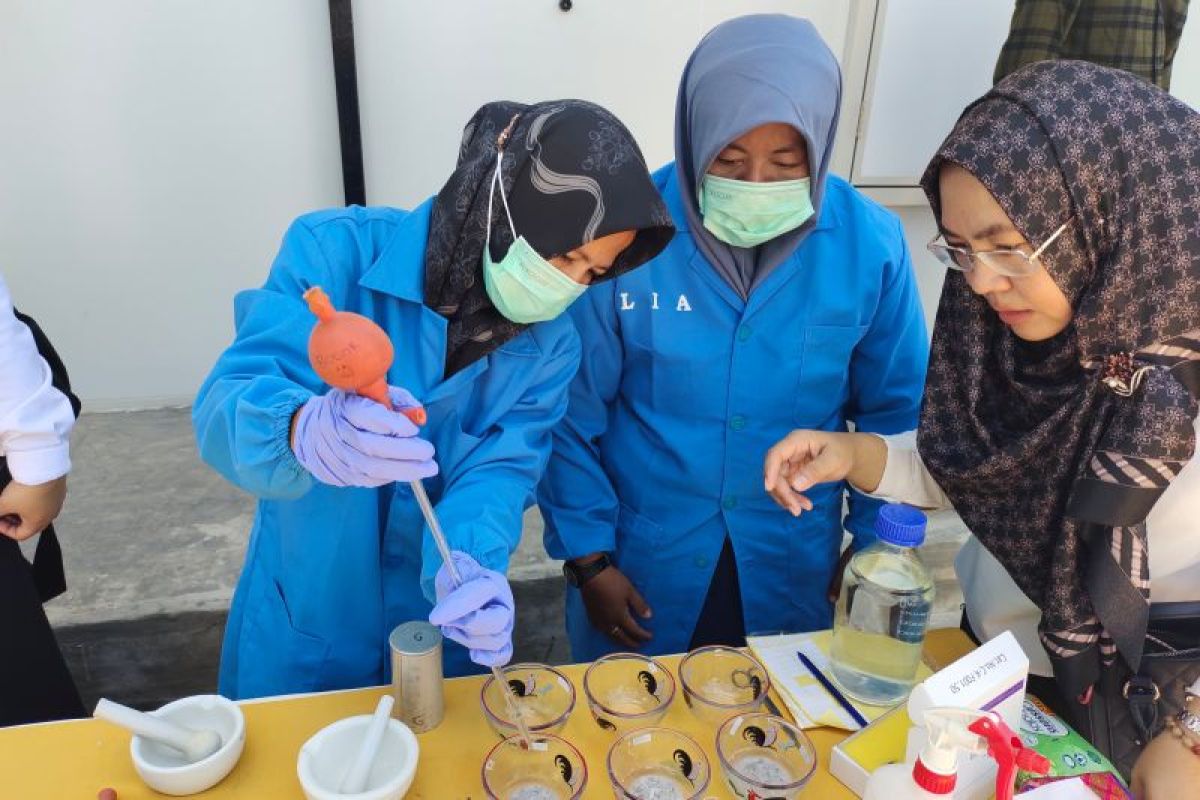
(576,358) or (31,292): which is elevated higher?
(576,358)

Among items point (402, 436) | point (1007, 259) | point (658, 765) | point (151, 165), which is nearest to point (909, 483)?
point (1007, 259)

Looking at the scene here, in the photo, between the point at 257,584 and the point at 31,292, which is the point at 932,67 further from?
the point at 31,292

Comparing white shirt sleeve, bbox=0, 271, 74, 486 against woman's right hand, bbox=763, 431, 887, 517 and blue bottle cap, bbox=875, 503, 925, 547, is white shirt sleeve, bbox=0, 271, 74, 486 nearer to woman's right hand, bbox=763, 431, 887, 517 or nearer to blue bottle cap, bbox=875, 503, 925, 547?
woman's right hand, bbox=763, 431, 887, 517

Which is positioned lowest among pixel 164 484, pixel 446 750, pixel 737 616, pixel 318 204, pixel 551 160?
pixel 164 484

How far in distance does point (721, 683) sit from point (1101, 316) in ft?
2.54

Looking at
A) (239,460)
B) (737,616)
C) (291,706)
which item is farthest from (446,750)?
(737,616)

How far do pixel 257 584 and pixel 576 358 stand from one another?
0.71m

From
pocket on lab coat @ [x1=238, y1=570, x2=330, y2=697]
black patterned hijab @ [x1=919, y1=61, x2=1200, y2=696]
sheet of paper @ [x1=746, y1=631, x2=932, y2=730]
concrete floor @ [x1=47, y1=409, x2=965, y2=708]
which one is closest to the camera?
black patterned hijab @ [x1=919, y1=61, x2=1200, y2=696]

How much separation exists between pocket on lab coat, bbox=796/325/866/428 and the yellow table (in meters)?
0.66

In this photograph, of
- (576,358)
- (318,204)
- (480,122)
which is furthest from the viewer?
(318,204)

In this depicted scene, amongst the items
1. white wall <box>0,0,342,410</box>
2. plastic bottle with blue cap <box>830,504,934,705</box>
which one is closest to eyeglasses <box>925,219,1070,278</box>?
plastic bottle with blue cap <box>830,504,934,705</box>

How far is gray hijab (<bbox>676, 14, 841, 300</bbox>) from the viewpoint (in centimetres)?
145

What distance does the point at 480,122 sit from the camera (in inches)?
56.6

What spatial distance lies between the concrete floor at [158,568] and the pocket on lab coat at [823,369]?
148 cm
